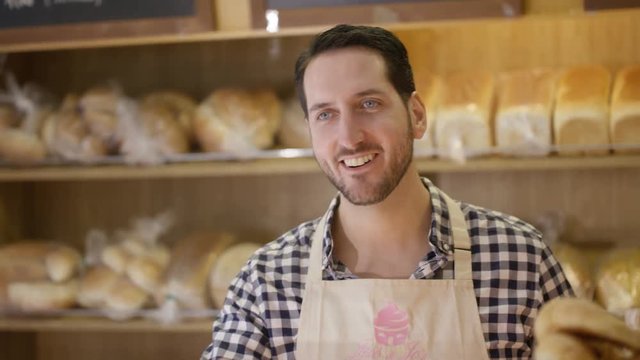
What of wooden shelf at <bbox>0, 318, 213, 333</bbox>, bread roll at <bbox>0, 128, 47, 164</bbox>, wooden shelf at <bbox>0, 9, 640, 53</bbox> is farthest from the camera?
bread roll at <bbox>0, 128, 47, 164</bbox>

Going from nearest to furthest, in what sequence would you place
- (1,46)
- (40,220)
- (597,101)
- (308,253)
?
(308,253) < (597,101) < (1,46) < (40,220)

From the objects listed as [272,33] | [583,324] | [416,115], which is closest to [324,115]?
[416,115]

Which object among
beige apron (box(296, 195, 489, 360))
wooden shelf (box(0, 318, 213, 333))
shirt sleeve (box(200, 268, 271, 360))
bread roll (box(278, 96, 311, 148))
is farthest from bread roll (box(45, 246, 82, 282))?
beige apron (box(296, 195, 489, 360))

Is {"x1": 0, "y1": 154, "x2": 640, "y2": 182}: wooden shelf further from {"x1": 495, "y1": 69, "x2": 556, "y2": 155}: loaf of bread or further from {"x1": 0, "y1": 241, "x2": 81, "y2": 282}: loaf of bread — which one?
{"x1": 0, "y1": 241, "x2": 81, "y2": 282}: loaf of bread

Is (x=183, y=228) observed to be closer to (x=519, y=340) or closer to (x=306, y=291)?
(x=306, y=291)

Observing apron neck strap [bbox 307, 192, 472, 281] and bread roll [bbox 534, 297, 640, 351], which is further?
apron neck strap [bbox 307, 192, 472, 281]

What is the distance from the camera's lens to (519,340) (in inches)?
50.9

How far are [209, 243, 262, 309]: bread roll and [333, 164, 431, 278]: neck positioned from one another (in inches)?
39.5

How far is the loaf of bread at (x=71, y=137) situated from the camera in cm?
238

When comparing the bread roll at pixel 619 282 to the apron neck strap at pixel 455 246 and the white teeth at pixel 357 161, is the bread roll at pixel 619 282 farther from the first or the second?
the white teeth at pixel 357 161

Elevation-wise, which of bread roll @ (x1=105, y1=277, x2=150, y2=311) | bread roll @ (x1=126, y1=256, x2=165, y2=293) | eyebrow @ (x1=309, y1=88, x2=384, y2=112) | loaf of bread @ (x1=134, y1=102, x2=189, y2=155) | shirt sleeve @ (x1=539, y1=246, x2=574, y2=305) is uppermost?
eyebrow @ (x1=309, y1=88, x2=384, y2=112)

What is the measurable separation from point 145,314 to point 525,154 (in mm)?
1066

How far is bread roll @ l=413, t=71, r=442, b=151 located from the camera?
220 centimetres

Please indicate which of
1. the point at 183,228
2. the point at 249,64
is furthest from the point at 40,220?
the point at 249,64
